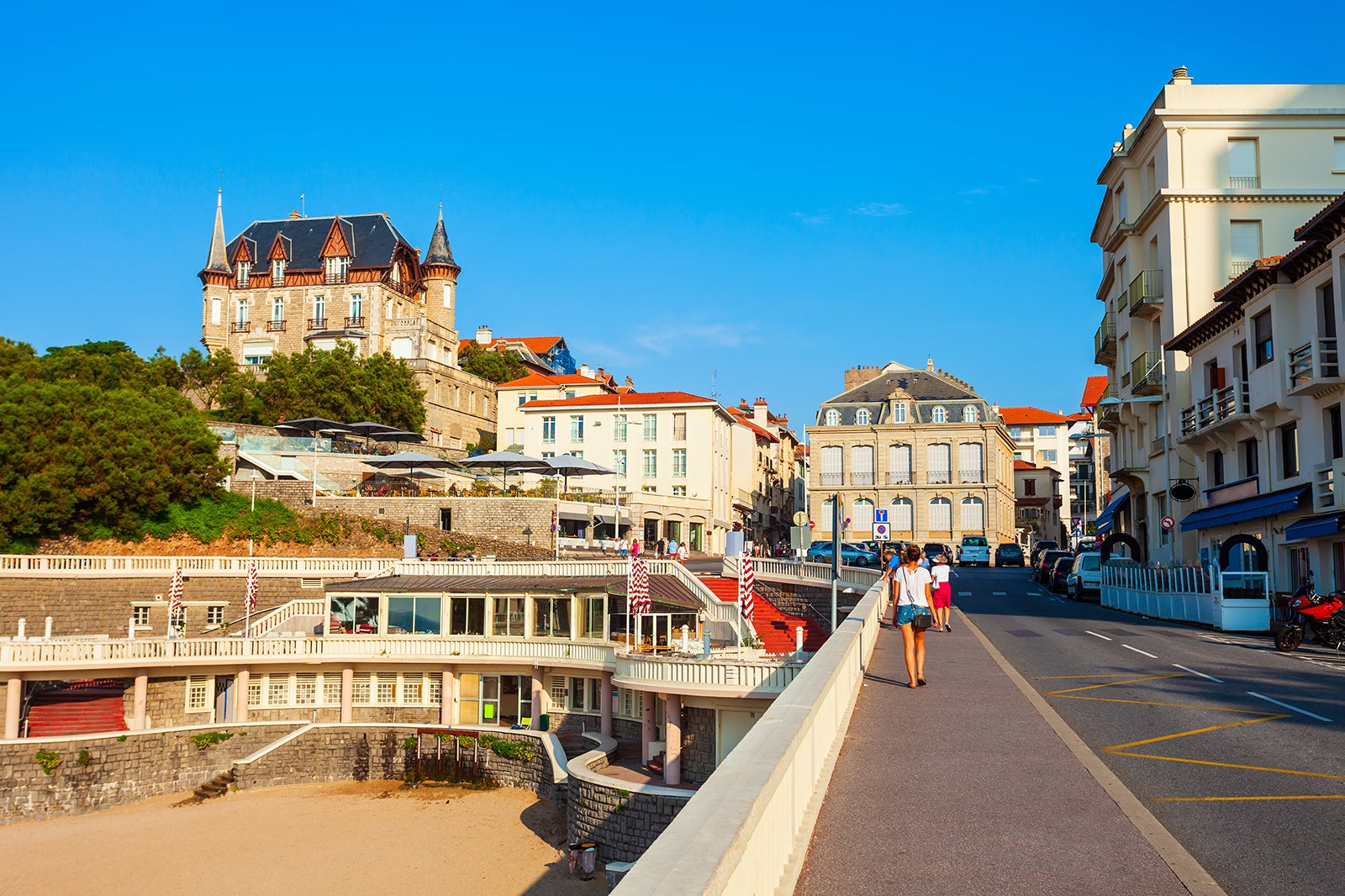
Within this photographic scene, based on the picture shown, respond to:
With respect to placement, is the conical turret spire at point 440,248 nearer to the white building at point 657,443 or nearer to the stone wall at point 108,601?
the white building at point 657,443

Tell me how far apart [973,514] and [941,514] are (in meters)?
2.48

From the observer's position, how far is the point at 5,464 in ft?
150

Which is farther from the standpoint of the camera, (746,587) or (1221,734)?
(746,587)

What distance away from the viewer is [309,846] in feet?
96.8

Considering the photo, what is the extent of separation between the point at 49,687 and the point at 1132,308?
44445mm

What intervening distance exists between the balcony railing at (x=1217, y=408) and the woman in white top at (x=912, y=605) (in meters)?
24.1

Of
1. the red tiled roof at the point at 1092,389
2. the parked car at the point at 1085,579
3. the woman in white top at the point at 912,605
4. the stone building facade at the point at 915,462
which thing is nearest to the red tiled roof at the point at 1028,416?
the red tiled roof at the point at 1092,389

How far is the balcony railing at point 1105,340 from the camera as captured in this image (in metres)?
52.8

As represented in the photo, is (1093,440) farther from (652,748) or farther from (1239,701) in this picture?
(1239,701)

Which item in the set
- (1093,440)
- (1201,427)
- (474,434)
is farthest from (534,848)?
(1093,440)

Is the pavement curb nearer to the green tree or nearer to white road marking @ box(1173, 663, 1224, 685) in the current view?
white road marking @ box(1173, 663, 1224, 685)

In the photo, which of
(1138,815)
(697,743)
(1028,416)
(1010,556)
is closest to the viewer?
(1138,815)

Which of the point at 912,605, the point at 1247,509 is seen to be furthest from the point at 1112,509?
the point at 912,605

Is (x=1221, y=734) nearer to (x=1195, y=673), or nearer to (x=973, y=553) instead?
(x=1195, y=673)
